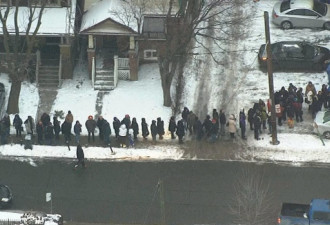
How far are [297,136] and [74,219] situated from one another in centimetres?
1081

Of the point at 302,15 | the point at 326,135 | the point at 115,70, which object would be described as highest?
the point at 302,15

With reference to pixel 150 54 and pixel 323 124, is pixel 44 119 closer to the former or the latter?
pixel 150 54

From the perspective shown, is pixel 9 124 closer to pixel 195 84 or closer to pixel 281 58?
pixel 195 84

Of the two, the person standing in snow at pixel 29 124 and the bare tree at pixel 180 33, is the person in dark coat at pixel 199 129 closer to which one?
the bare tree at pixel 180 33

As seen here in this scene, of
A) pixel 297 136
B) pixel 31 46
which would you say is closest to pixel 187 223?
pixel 297 136

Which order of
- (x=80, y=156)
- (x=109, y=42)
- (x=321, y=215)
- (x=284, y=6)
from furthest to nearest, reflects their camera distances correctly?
(x=284, y=6) < (x=109, y=42) < (x=80, y=156) < (x=321, y=215)

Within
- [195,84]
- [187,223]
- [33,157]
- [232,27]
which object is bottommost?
[187,223]

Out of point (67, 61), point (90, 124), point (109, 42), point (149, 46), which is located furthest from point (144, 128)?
point (109, 42)

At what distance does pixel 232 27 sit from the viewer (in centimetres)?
4569

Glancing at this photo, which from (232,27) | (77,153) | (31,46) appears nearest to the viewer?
(77,153)

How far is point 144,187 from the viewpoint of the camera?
36312mm

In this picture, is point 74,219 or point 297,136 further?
point 297,136

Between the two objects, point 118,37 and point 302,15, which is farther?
point 302,15

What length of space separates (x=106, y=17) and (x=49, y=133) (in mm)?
6671
